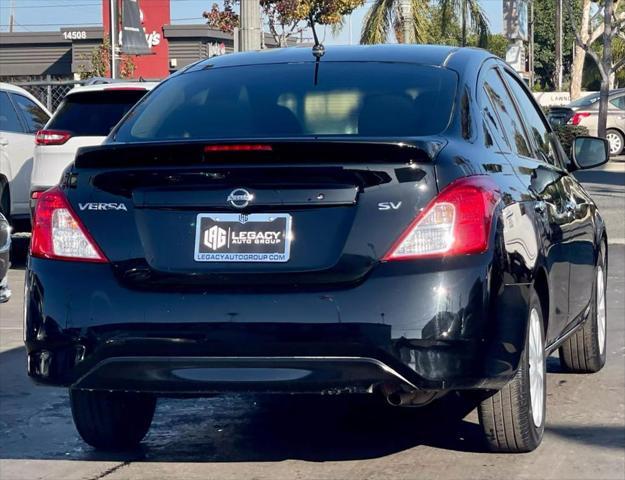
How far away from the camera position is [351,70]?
18.9ft

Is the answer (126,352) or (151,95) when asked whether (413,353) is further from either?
(151,95)

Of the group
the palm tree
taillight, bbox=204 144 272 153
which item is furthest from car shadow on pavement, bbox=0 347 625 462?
the palm tree

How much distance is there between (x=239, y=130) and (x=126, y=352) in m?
1.18

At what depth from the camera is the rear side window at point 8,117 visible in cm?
1340

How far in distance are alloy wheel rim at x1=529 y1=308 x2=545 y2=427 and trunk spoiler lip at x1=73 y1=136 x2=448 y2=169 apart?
2.93 ft

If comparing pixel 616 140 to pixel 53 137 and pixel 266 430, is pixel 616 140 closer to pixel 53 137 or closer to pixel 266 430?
pixel 53 137

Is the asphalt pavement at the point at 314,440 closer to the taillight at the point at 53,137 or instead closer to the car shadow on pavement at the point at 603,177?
the taillight at the point at 53,137

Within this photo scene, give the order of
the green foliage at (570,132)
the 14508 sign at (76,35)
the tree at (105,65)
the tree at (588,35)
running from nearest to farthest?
the green foliage at (570,132), the tree at (105,65), the tree at (588,35), the 14508 sign at (76,35)

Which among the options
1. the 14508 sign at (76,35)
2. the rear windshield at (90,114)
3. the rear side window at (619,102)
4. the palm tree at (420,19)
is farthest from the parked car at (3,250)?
the 14508 sign at (76,35)

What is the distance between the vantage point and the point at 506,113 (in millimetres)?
6051

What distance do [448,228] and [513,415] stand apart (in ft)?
3.18

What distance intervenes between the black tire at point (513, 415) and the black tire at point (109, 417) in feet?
4.86

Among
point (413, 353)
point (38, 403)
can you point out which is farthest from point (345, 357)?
point (38, 403)

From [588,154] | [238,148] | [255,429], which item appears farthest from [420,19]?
[238,148]
